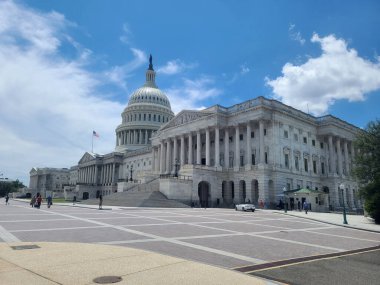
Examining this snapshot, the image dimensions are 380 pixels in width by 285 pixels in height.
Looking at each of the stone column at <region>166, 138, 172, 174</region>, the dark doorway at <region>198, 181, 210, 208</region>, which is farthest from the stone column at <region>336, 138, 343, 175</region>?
the stone column at <region>166, 138, 172, 174</region>

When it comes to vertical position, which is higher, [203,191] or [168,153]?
[168,153]

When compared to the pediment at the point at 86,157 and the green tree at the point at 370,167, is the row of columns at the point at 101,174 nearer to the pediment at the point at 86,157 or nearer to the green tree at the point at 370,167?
the pediment at the point at 86,157

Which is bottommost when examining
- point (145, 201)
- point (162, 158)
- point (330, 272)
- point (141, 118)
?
→ point (330, 272)

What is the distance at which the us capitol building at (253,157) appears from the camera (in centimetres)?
6239

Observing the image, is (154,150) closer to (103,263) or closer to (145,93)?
(145,93)

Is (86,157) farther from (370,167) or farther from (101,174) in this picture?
(370,167)

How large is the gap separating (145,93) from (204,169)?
8586 centimetres

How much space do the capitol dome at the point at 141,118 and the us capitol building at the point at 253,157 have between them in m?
44.9

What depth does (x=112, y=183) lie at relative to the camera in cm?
12394

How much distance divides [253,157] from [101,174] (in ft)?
280

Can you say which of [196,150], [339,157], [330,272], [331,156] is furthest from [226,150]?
[330,272]

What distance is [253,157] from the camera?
222 feet

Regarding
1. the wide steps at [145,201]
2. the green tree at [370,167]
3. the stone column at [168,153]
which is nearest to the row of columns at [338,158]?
the stone column at [168,153]

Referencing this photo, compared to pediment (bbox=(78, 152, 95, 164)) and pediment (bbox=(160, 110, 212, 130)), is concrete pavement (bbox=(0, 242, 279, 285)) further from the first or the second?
pediment (bbox=(78, 152, 95, 164))
